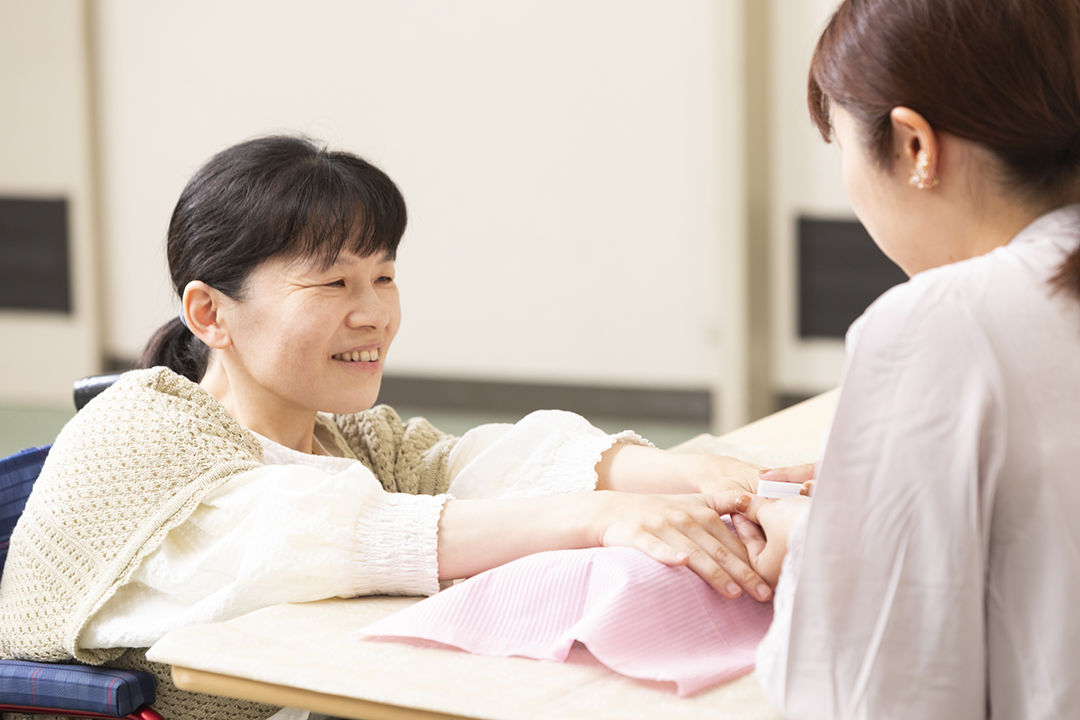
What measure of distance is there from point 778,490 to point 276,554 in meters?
0.53

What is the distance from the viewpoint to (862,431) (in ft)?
2.67

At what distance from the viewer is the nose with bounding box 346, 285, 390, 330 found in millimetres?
1424

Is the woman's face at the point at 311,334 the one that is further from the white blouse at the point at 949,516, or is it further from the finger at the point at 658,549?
the white blouse at the point at 949,516

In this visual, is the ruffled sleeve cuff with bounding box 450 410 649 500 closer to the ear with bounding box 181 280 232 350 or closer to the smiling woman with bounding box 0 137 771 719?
the smiling woman with bounding box 0 137 771 719

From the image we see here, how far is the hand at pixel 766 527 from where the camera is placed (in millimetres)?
1064

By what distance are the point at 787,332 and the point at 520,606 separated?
365 cm

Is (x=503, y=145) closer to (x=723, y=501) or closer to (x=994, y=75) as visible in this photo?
(x=723, y=501)

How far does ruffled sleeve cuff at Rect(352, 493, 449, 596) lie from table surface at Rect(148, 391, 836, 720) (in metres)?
0.07

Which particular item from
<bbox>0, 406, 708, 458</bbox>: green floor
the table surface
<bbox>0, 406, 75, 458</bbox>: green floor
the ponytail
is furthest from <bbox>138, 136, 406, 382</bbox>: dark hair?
<bbox>0, 406, 75, 458</bbox>: green floor

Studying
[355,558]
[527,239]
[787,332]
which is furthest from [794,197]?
[355,558]

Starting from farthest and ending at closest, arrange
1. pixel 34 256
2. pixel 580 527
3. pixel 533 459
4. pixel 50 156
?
1. pixel 34 256
2. pixel 50 156
3. pixel 533 459
4. pixel 580 527

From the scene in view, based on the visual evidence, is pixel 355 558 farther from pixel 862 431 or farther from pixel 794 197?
pixel 794 197

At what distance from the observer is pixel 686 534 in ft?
3.60

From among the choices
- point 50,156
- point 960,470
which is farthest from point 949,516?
point 50,156
